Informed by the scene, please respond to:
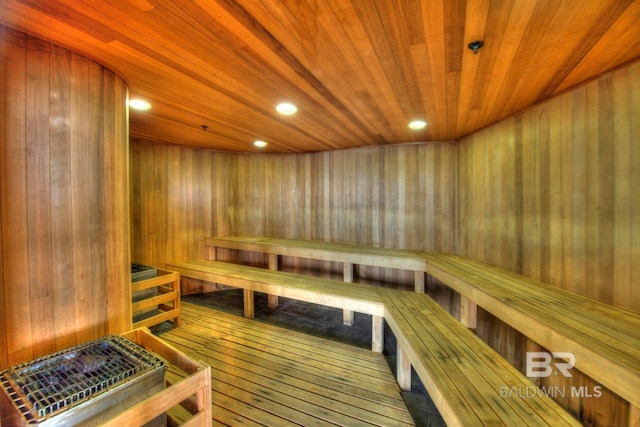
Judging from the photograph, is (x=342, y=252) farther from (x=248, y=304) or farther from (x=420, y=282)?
(x=248, y=304)

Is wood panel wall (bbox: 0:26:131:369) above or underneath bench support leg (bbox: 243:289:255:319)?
above

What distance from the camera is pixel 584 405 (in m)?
1.78

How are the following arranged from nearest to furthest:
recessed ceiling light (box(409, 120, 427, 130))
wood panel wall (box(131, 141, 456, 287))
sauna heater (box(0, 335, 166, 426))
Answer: sauna heater (box(0, 335, 166, 426)), recessed ceiling light (box(409, 120, 427, 130)), wood panel wall (box(131, 141, 456, 287))

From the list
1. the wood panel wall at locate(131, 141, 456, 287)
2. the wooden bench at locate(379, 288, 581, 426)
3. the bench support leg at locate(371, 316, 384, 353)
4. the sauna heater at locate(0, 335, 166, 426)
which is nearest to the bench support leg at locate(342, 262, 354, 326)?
the wood panel wall at locate(131, 141, 456, 287)

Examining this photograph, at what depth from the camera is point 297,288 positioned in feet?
10.5

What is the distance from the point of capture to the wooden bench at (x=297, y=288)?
2.81m

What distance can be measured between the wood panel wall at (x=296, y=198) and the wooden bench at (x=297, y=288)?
775 mm

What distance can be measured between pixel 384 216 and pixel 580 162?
2.39 m

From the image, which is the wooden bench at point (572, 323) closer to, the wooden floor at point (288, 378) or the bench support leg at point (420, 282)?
the bench support leg at point (420, 282)

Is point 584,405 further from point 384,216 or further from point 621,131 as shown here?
point 384,216

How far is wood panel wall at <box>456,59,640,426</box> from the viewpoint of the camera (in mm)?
1604

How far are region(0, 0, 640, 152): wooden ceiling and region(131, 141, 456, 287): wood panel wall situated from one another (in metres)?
1.47

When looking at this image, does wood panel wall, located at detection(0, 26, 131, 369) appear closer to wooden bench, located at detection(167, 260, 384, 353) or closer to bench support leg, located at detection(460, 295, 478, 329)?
wooden bench, located at detection(167, 260, 384, 353)

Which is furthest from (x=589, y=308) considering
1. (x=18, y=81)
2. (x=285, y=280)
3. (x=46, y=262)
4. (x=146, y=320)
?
(x=146, y=320)
